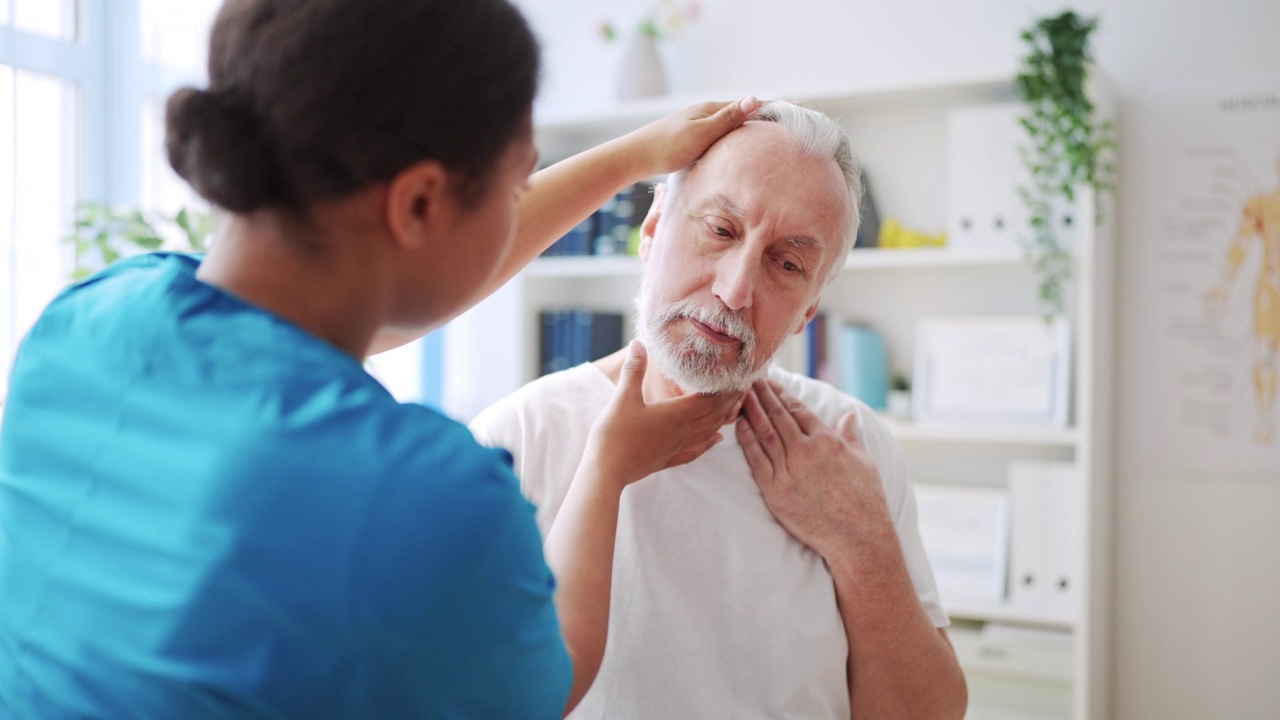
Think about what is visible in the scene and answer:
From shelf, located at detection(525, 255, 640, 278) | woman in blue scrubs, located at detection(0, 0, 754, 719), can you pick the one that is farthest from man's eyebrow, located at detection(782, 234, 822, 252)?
shelf, located at detection(525, 255, 640, 278)

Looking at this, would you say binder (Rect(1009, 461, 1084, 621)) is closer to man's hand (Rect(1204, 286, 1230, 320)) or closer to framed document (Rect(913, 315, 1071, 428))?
framed document (Rect(913, 315, 1071, 428))

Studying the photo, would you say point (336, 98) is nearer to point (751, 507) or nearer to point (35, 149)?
point (751, 507)

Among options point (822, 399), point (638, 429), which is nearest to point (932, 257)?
point (822, 399)

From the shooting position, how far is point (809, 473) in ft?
4.61

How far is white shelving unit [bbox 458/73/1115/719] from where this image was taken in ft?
8.75

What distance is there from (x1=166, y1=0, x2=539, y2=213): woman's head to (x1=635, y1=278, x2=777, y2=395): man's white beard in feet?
2.32

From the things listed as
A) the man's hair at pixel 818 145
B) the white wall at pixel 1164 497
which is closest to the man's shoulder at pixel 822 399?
the man's hair at pixel 818 145

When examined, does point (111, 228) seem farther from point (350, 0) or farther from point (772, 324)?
point (350, 0)

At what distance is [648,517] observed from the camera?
138cm

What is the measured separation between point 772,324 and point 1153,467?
2.06 meters

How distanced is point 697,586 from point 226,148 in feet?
2.92

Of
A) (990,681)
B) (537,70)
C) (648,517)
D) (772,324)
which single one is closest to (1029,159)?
(990,681)

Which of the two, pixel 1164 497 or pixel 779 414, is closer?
pixel 779 414

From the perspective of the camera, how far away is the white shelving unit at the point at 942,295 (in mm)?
2668
